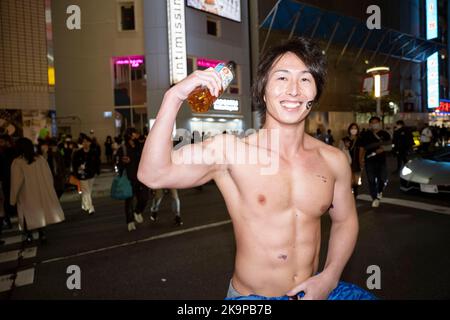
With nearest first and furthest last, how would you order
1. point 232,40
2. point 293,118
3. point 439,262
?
point 293,118, point 439,262, point 232,40

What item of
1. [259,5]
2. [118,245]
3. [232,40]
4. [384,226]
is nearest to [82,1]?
[232,40]

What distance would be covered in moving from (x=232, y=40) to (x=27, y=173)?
18.0 m

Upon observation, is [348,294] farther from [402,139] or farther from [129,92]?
[129,92]

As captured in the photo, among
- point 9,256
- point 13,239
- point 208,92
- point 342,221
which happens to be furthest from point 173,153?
point 13,239

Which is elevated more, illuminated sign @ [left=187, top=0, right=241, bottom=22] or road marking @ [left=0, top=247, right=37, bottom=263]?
illuminated sign @ [left=187, top=0, right=241, bottom=22]

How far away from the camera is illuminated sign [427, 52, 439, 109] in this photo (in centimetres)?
3897

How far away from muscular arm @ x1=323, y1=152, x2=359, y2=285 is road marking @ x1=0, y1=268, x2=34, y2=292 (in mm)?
4246

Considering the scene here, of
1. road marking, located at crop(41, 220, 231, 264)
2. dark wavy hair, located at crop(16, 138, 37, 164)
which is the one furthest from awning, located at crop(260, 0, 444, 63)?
dark wavy hair, located at crop(16, 138, 37, 164)

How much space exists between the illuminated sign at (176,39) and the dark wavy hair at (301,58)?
17.0 m

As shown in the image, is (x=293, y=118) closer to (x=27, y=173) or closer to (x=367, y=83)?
(x=27, y=173)

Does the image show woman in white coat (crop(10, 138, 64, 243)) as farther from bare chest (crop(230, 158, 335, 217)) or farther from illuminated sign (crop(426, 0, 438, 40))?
illuminated sign (crop(426, 0, 438, 40))

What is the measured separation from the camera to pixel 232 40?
72.1 ft

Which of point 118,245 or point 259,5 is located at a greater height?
point 259,5

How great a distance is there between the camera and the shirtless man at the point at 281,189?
68.7 inches
